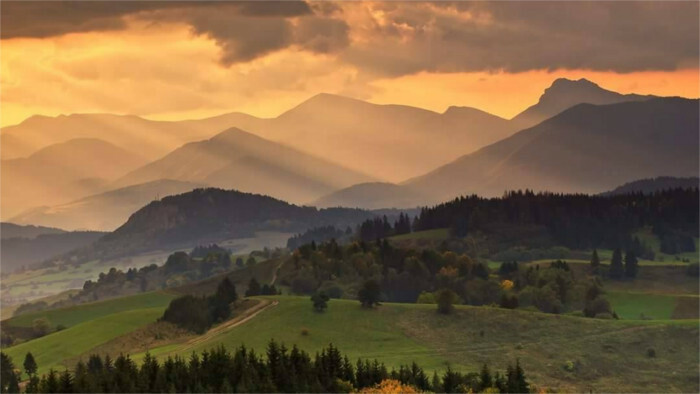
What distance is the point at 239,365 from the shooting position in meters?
156

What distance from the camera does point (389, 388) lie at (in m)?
154

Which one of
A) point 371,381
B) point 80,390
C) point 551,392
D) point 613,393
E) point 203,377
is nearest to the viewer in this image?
point 80,390

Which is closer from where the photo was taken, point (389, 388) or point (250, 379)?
point (250, 379)

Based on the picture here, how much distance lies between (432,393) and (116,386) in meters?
45.8

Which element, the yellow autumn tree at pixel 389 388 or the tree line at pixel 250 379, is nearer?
the tree line at pixel 250 379

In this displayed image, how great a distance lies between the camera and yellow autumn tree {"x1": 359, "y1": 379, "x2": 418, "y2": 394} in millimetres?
152762

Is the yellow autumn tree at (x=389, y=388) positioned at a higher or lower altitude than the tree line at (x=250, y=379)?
lower

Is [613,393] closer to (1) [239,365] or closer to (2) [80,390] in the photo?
(1) [239,365]

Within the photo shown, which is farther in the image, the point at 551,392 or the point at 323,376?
the point at 551,392

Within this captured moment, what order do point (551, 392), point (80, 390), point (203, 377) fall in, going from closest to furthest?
point (80, 390) → point (203, 377) → point (551, 392)

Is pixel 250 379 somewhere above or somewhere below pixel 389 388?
above

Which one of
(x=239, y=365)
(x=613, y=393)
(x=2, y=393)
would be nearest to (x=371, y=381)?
(x=239, y=365)

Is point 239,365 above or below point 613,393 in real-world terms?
above

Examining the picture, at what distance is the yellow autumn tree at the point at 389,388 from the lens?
501 ft
